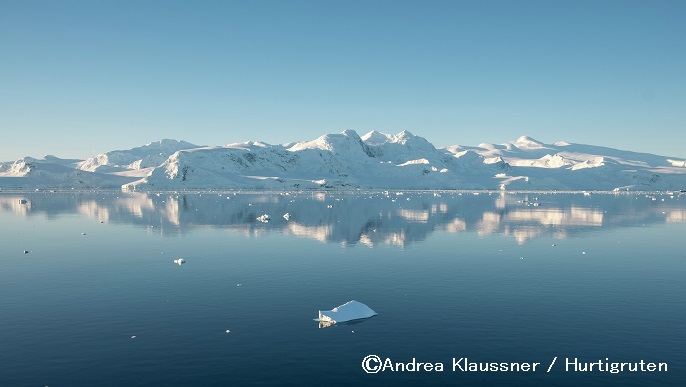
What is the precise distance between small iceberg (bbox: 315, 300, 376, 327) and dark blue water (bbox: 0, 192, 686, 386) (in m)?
0.64

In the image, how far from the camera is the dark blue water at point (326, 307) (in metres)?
20.2

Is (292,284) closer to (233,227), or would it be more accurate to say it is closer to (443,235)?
(443,235)

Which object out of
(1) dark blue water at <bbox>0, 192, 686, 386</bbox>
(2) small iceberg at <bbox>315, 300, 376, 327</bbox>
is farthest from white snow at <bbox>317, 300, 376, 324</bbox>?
(1) dark blue water at <bbox>0, 192, 686, 386</bbox>

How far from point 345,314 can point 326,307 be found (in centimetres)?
284

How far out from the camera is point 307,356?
844 inches

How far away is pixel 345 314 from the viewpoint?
2644 centimetres

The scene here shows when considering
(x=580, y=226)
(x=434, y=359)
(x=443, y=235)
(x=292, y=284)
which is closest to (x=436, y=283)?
(x=292, y=284)

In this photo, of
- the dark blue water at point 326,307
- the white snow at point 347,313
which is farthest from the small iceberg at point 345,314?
the dark blue water at point 326,307

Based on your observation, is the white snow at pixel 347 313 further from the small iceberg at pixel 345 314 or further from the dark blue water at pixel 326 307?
the dark blue water at pixel 326 307

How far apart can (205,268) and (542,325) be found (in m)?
26.3

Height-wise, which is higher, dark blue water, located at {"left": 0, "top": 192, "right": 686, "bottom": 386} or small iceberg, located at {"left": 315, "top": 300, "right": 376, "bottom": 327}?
small iceberg, located at {"left": 315, "top": 300, "right": 376, "bottom": 327}

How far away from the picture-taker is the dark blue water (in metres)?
20.2

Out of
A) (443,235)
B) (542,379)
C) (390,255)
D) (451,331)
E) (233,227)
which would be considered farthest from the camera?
(233,227)

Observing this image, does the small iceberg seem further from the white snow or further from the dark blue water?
the dark blue water
